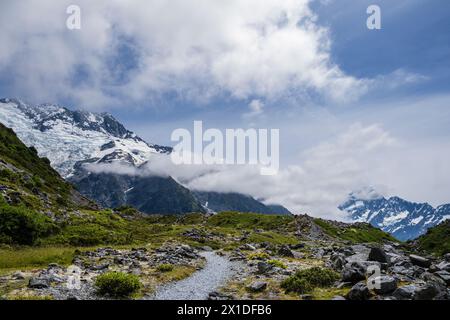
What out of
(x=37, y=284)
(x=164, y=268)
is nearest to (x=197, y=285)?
(x=164, y=268)

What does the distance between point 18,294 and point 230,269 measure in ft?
96.3

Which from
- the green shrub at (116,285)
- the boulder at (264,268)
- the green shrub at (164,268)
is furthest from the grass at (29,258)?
the boulder at (264,268)

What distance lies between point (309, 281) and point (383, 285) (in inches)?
286

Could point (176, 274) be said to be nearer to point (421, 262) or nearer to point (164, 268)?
point (164, 268)

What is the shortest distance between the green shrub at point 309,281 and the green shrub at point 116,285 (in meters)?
12.2

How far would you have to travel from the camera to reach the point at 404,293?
25250mm

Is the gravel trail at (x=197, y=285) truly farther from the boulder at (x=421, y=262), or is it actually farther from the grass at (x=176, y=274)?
the boulder at (x=421, y=262)

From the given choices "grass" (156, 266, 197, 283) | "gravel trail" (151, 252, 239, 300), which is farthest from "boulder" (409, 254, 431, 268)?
"grass" (156, 266, 197, 283)

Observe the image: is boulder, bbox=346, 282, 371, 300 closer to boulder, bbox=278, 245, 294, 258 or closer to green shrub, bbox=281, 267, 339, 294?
green shrub, bbox=281, 267, 339, 294

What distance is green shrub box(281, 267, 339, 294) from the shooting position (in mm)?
30922

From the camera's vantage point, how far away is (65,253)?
4969 cm

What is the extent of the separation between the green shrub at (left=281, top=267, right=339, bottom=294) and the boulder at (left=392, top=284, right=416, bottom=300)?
704cm
